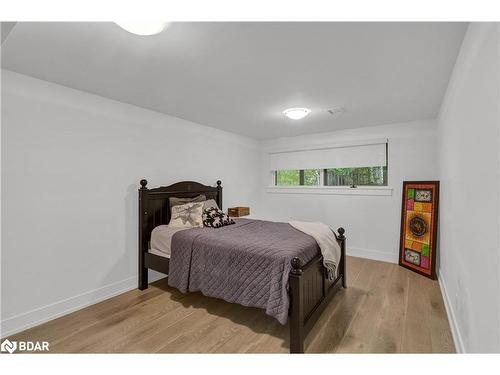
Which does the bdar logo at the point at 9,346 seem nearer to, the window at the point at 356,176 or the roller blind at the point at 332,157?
the roller blind at the point at 332,157

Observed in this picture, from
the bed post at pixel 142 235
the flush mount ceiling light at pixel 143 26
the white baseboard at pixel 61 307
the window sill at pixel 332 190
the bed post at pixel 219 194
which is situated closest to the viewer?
the flush mount ceiling light at pixel 143 26

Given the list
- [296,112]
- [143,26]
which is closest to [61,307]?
[143,26]

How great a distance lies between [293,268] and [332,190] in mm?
3013

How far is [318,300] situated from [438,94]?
2.59 m

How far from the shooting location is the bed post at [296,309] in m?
1.90

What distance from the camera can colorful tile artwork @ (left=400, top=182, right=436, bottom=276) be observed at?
3508mm

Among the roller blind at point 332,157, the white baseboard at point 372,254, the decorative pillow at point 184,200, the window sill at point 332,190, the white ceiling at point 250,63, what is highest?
the white ceiling at point 250,63

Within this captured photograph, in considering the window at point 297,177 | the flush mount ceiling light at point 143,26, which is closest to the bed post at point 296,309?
the flush mount ceiling light at point 143,26

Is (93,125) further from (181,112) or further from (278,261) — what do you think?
(278,261)

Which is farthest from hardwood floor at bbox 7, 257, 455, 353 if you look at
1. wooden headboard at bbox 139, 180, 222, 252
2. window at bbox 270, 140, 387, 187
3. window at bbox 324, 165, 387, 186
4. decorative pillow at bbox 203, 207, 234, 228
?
window at bbox 270, 140, 387, 187

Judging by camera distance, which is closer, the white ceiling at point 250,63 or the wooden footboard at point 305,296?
the white ceiling at point 250,63
